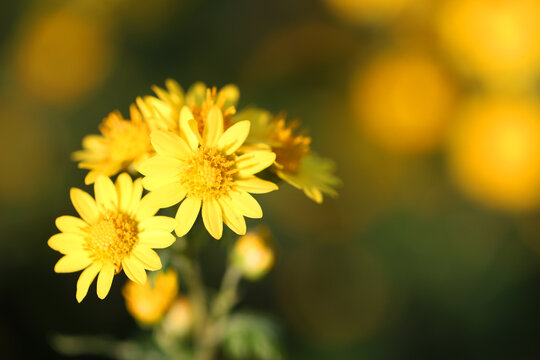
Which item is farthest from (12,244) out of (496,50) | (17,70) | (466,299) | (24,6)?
(496,50)

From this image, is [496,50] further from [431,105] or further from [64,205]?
[64,205]

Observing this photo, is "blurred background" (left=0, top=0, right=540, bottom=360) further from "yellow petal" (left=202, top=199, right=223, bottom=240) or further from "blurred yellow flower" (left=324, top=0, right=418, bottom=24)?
"yellow petal" (left=202, top=199, right=223, bottom=240)

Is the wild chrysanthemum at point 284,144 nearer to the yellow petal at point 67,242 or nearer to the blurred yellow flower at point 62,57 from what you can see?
the yellow petal at point 67,242

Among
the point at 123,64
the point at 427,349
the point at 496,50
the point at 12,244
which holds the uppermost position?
the point at 496,50

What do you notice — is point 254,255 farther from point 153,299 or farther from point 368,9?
point 368,9

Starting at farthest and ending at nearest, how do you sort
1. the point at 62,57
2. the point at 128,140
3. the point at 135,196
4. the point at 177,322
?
the point at 62,57 → the point at 177,322 → the point at 128,140 → the point at 135,196

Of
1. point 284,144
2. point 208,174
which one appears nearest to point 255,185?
point 208,174

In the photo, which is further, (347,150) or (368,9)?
(368,9)
